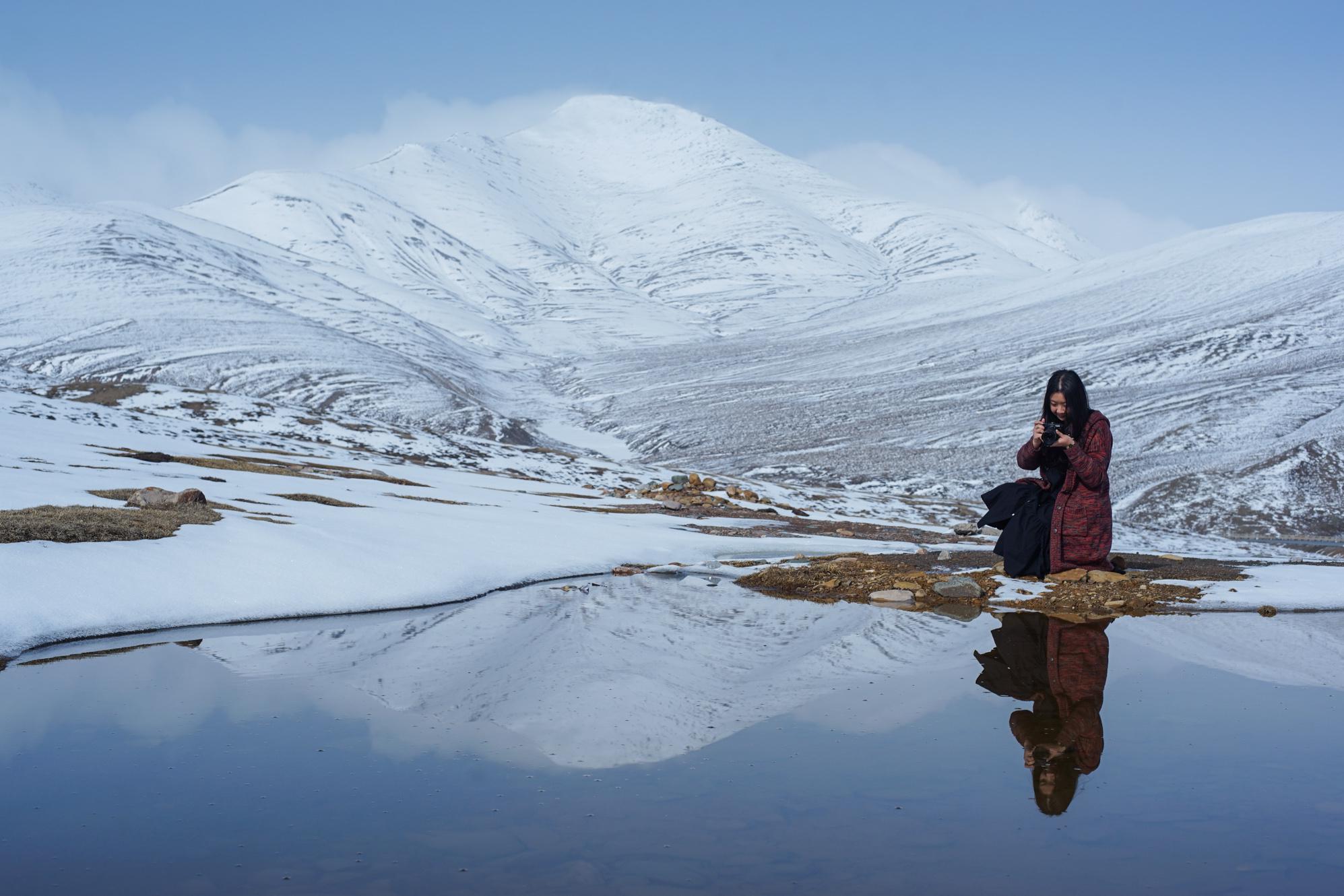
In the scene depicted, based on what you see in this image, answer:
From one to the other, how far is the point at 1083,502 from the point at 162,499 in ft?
43.1

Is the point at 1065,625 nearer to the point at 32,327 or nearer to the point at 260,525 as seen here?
the point at 260,525

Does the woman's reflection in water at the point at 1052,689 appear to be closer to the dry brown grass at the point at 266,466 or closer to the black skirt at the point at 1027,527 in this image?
the black skirt at the point at 1027,527

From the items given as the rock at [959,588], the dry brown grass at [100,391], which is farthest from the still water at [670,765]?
the dry brown grass at [100,391]

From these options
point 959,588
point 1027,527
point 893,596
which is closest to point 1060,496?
point 1027,527

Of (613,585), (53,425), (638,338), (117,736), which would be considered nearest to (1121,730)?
(117,736)

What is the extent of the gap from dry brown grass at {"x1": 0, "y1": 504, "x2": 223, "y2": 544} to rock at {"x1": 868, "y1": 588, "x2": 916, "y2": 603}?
8730mm

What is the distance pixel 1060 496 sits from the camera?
13.8 m

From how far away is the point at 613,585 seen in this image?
15.0m

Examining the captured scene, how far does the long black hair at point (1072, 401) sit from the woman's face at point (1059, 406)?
26 millimetres

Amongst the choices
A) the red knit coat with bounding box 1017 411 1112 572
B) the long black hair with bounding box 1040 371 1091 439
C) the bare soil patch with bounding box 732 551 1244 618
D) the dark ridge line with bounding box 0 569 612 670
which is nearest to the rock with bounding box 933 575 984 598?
the bare soil patch with bounding box 732 551 1244 618

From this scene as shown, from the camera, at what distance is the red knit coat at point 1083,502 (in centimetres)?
1335

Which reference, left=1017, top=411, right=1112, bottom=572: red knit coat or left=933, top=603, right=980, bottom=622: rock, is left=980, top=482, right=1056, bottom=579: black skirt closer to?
left=1017, top=411, right=1112, bottom=572: red knit coat

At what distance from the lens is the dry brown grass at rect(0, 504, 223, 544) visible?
1212 centimetres

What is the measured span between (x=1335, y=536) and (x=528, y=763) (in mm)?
42154
